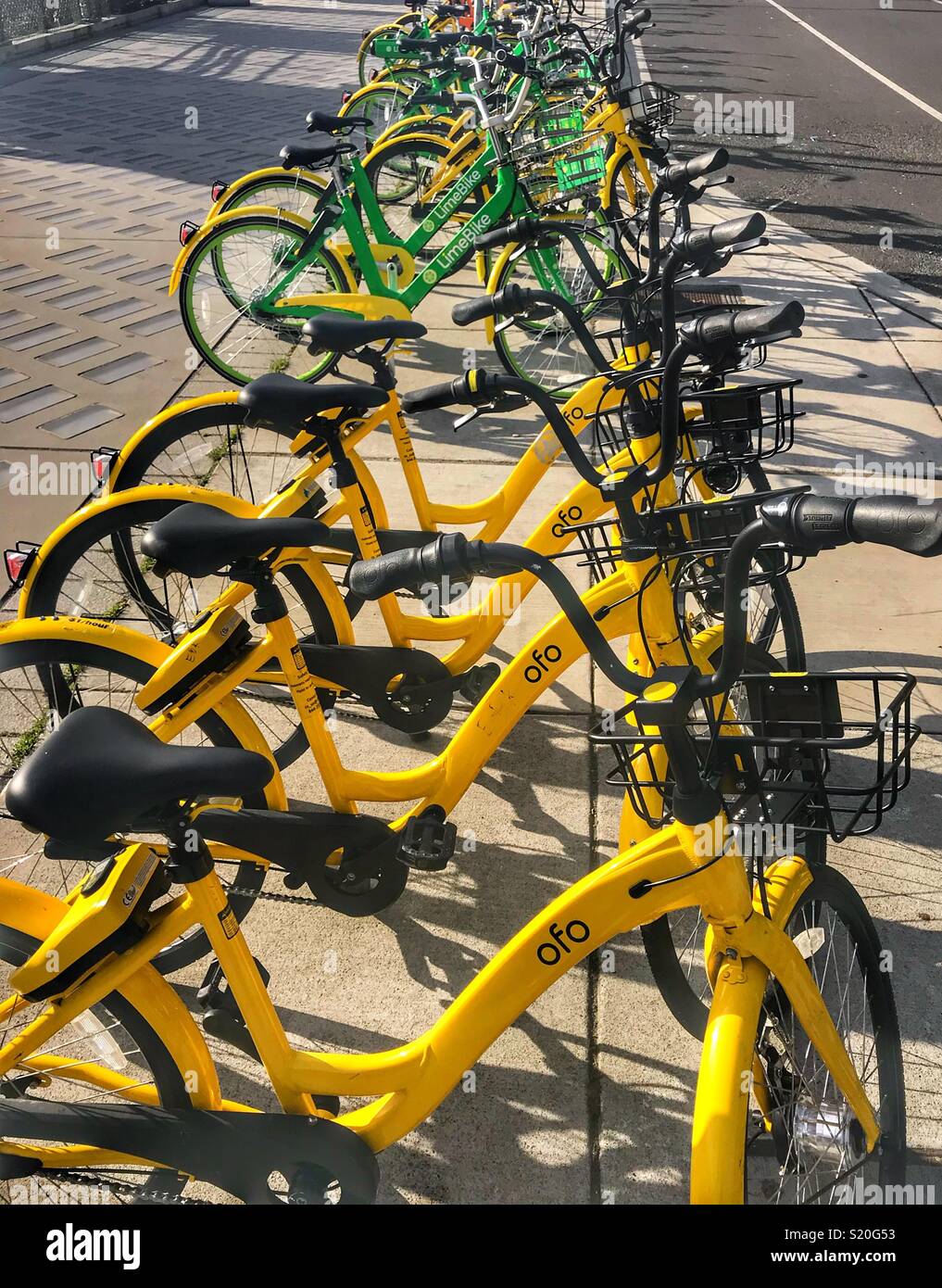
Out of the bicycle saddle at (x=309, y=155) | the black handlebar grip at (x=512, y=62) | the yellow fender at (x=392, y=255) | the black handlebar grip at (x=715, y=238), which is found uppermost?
the black handlebar grip at (x=512, y=62)

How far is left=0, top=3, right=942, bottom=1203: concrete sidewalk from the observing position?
7.84 feet

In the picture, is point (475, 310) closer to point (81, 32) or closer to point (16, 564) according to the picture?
point (16, 564)

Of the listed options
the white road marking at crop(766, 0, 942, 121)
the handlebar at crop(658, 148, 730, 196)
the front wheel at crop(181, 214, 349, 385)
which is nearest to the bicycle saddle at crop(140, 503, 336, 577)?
the handlebar at crop(658, 148, 730, 196)

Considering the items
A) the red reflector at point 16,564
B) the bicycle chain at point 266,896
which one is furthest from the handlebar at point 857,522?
the red reflector at point 16,564

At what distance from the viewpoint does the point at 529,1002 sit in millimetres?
1850

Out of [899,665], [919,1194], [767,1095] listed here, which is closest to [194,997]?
[767,1095]

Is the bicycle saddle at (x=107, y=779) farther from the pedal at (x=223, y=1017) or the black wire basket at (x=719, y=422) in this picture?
the black wire basket at (x=719, y=422)

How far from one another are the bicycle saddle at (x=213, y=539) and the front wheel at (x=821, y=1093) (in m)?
1.29

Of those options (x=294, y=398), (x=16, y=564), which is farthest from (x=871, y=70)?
(x=16, y=564)

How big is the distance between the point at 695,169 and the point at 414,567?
2.28 m

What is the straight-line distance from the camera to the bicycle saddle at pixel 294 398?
9.47 feet

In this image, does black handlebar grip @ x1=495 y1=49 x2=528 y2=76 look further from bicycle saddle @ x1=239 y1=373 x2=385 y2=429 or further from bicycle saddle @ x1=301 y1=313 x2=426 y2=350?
bicycle saddle @ x1=239 y1=373 x2=385 y2=429

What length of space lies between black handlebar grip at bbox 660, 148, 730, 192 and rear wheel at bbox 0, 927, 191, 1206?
8.19ft
